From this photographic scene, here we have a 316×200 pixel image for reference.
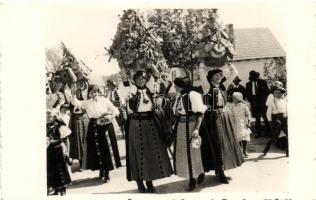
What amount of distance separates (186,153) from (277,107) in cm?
118

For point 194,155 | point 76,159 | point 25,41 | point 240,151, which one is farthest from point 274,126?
point 25,41

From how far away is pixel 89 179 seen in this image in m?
8.26

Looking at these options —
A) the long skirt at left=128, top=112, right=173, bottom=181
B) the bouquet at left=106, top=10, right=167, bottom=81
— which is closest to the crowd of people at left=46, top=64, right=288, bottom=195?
the long skirt at left=128, top=112, right=173, bottom=181

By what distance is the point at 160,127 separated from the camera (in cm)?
789

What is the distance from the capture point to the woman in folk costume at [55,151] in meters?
7.85

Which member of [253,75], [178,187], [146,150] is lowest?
[178,187]

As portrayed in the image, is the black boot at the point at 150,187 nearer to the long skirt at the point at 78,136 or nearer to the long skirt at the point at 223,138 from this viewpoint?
the long skirt at the point at 223,138

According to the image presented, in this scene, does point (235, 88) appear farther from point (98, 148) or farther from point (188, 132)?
point (98, 148)

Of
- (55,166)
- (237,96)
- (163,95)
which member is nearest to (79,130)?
(55,166)

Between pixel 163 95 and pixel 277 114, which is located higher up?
pixel 163 95

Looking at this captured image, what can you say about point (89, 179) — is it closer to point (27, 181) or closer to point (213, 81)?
point (27, 181)

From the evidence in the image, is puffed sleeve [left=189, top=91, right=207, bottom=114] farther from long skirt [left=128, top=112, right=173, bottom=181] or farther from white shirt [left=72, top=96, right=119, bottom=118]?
white shirt [left=72, top=96, right=119, bottom=118]

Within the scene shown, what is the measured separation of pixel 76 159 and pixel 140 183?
1035 millimetres

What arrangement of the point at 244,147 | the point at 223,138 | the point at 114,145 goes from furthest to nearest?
the point at 244,147
the point at 114,145
the point at 223,138
